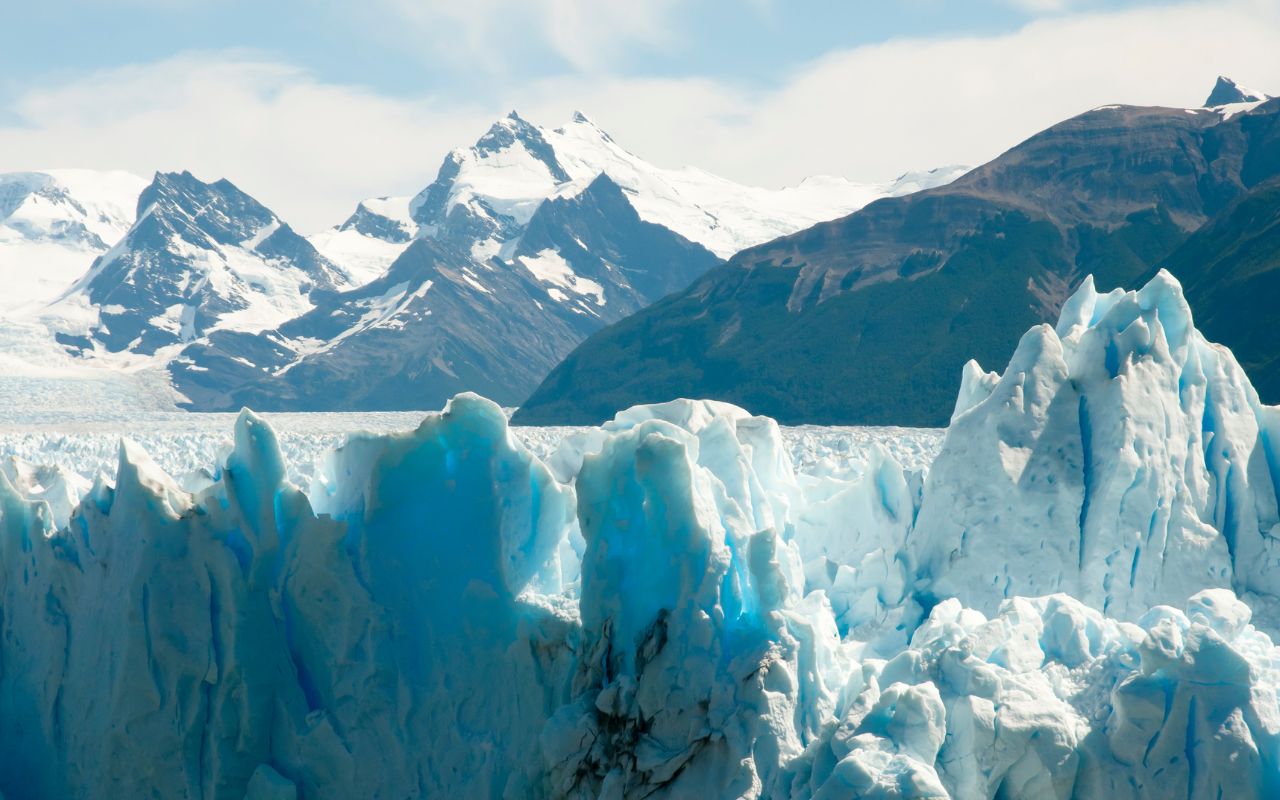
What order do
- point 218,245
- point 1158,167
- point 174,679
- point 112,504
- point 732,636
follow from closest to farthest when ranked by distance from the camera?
1. point 732,636
2. point 174,679
3. point 112,504
4. point 1158,167
5. point 218,245

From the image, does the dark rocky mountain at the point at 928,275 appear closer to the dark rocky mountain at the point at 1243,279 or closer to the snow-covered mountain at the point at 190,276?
the dark rocky mountain at the point at 1243,279

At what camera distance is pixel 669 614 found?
1148 centimetres

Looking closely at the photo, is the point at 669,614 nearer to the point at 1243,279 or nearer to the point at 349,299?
the point at 1243,279

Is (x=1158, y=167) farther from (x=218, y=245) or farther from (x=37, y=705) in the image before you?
(x=218, y=245)

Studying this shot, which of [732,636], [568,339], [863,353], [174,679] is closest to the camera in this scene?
[732,636]

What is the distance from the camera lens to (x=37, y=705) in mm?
14078

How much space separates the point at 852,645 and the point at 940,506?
216 cm

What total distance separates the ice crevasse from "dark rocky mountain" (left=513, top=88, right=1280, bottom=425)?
185ft

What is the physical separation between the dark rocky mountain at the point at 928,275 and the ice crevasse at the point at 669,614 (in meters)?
56.4

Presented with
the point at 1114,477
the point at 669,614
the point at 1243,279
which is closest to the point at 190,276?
the point at 1243,279

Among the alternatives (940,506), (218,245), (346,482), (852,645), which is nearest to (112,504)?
(346,482)

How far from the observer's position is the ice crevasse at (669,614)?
1007 cm

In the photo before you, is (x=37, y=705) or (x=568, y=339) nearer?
(x=37, y=705)

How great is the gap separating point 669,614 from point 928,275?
7503 cm
